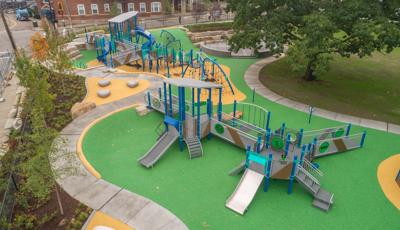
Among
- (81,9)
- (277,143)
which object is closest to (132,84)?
(277,143)

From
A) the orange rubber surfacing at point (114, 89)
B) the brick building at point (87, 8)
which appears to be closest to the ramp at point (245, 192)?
the orange rubber surfacing at point (114, 89)

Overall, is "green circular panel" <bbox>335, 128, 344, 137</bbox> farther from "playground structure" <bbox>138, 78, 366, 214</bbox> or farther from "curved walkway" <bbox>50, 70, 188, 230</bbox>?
"curved walkway" <bbox>50, 70, 188, 230</bbox>

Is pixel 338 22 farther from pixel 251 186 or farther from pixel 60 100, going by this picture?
pixel 60 100

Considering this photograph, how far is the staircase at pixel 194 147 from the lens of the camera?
14.0 m

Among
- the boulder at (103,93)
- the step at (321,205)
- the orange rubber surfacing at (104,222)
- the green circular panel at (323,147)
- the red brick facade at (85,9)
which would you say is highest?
the red brick facade at (85,9)

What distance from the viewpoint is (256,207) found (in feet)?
37.0

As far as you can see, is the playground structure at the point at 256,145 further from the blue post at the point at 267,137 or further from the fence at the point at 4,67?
the fence at the point at 4,67

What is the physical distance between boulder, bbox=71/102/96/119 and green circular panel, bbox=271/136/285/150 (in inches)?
469

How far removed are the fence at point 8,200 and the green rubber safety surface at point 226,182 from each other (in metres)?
3.34

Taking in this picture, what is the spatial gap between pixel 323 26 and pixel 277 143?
8.13 metres

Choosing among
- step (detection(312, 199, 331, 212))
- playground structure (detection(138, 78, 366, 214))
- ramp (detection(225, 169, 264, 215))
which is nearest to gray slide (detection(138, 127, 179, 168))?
playground structure (detection(138, 78, 366, 214))

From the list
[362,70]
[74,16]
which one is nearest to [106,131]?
[362,70]

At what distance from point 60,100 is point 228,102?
38.6 feet

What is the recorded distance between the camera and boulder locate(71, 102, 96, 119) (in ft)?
57.8
